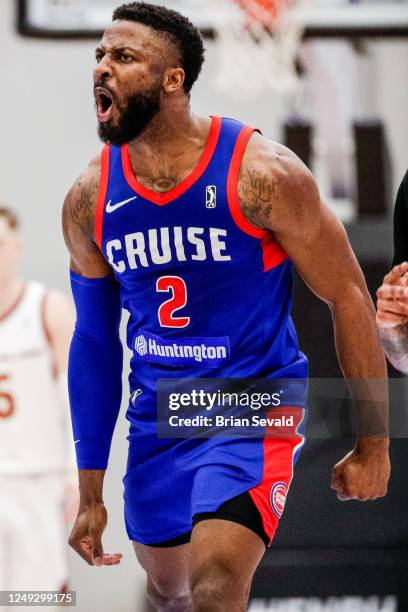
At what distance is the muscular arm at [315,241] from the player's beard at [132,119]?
0.26 meters

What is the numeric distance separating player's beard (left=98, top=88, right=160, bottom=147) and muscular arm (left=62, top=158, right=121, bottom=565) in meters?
0.16

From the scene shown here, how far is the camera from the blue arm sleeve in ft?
9.46

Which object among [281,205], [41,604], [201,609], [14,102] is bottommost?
[41,604]

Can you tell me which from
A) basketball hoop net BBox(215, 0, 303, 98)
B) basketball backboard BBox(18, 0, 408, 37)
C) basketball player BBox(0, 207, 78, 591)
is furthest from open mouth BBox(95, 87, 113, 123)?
basketball hoop net BBox(215, 0, 303, 98)

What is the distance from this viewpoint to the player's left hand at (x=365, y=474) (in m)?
2.68

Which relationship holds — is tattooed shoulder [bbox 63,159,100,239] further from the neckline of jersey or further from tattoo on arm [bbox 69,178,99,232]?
the neckline of jersey

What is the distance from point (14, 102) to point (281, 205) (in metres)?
2.57

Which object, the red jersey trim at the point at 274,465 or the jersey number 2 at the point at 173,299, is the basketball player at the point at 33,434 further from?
the red jersey trim at the point at 274,465

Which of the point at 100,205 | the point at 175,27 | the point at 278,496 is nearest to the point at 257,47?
the point at 175,27

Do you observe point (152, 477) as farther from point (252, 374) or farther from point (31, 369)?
point (31, 369)

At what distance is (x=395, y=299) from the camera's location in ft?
7.93

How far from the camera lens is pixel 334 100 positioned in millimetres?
4801

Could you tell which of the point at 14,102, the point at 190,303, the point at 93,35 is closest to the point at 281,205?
the point at 190,303

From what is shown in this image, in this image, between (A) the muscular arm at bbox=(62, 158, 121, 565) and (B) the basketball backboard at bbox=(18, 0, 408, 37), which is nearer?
(A) the muscular arm at bbox=(62, 158, 121, 565)
